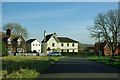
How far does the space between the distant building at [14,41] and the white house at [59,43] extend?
1127 centimetres

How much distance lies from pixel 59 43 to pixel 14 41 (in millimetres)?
19244

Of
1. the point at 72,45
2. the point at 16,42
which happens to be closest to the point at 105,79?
the point at 16,42

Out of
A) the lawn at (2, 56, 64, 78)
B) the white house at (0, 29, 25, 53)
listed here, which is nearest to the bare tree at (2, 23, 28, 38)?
the white house at (0, 29, 25, 53)

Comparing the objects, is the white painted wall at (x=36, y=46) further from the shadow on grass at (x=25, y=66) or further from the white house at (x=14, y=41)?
the shadow on grass at (x=25, y=66)

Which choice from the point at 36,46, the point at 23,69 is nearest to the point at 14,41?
the point at 36,46

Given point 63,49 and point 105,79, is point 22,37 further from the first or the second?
point 105,79

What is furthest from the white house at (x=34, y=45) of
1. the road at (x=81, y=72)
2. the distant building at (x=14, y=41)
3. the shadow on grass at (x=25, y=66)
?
the road at (x=81, y=72)

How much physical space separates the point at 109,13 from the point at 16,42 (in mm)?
37346

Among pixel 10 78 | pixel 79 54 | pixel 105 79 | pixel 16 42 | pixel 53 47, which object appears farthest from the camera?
pixel 53 47

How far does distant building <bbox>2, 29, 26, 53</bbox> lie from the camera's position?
56719mm

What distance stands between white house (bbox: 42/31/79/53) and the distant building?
11.3 m

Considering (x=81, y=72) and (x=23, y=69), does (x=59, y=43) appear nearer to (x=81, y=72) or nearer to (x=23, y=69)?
(x=81, y=72)

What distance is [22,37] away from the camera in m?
61.8

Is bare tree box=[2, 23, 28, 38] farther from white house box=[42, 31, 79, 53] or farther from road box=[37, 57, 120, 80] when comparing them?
road box=[37, 57, 120, 80]
